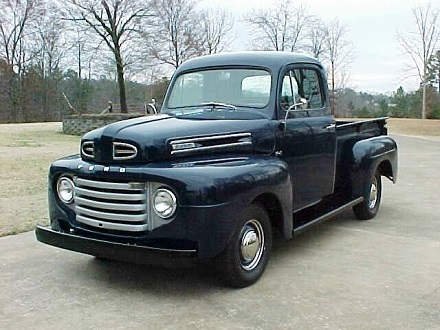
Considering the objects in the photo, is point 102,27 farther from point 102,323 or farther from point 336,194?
point 102,323

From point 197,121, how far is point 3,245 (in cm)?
266

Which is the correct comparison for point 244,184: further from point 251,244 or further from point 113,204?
point 113,204

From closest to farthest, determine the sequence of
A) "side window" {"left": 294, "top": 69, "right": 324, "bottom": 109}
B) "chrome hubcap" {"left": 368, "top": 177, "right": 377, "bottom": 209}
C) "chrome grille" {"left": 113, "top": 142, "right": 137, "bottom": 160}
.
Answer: "chrome grille" {"left": 113, "top": 142, "right": 137, "bottom": 160}, "side window" {"left": 294, "top": 69, "right": 324, "bottom": 109}, "chrome hubcap" {"left": 368, "top": 177, "right": 377, "bottom": 209}

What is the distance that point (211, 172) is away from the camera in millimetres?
3664

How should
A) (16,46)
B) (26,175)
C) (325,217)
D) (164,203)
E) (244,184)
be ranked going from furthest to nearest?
(16,46) → (26,175) → (325,217) → (244,184) → (164,203)

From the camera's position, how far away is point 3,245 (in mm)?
5344

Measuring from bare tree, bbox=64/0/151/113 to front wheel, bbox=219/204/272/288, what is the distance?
25808mm

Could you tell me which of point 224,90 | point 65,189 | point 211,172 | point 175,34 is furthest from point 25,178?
point 175,34

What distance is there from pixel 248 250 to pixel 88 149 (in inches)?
60.9

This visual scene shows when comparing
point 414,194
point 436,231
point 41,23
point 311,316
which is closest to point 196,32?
point 41,23

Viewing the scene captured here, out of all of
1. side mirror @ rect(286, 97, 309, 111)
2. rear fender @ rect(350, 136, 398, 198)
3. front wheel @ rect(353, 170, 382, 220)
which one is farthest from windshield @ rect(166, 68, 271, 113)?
front wheel @ rect(353, 170, 382, 220)

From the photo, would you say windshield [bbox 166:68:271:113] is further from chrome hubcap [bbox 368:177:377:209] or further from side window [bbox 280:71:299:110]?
chrome hubcap [bbox 368:177:377:209]

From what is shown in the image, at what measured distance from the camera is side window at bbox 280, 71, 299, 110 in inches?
191

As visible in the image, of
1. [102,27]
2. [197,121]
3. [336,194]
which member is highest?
[102,27]
